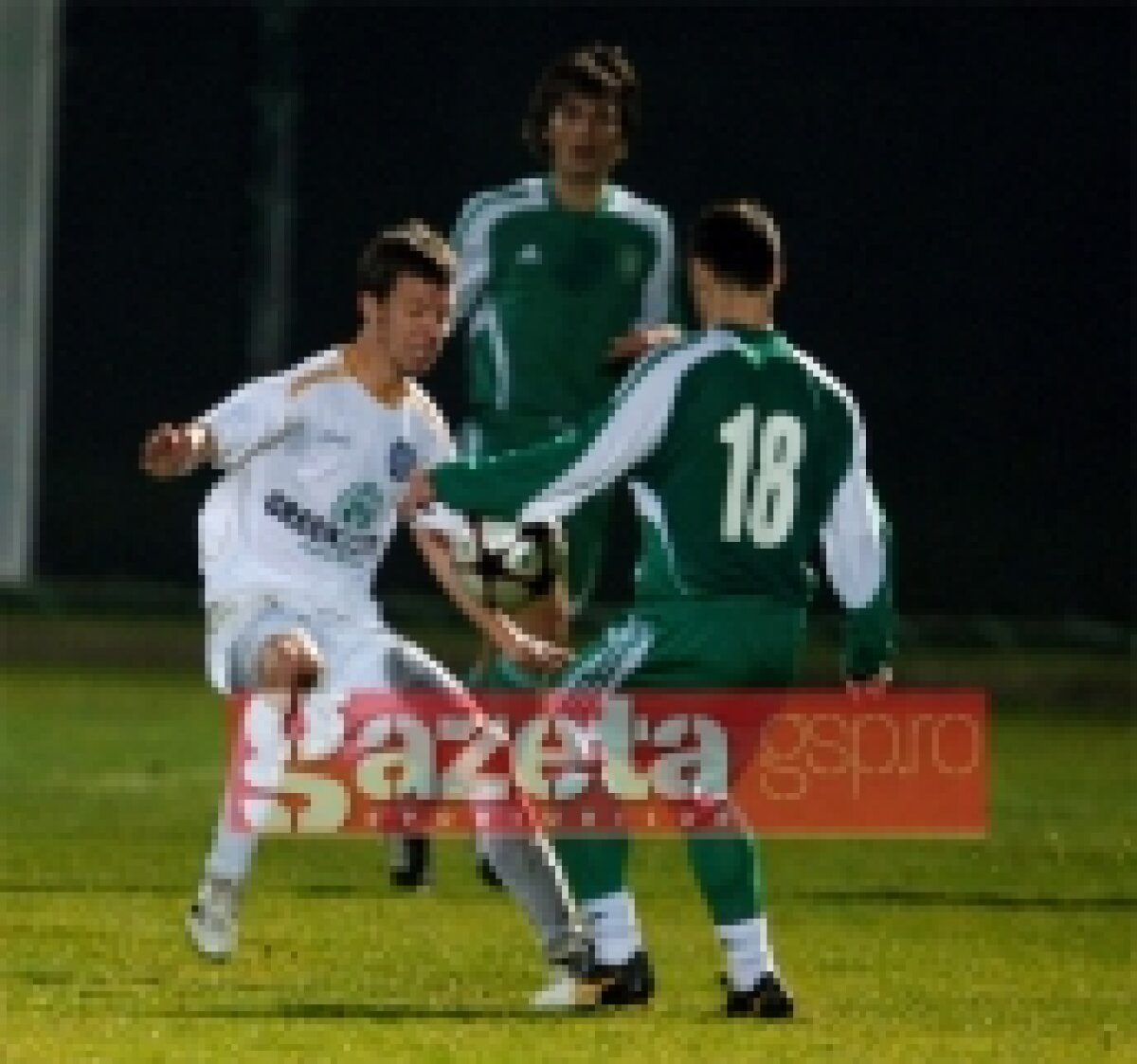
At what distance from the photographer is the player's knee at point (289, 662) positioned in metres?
10.0

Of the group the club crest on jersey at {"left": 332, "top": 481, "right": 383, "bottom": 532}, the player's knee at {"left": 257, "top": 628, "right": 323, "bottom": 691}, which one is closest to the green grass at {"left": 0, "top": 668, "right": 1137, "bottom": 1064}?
the player's knee at {"left": 257, "top": 628, "right": 323, "bottom": 691}

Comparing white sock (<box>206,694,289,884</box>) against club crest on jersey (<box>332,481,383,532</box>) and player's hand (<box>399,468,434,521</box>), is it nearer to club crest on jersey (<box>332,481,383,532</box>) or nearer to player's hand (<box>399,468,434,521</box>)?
club crest on jersey (<box>332,481,383,532</box>)

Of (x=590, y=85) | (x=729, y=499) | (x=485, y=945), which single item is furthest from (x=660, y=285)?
(x=729, y=499)

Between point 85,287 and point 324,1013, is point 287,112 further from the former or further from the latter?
point 324,1013

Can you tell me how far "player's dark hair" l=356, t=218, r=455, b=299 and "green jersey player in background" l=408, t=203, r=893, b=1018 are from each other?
685 mm

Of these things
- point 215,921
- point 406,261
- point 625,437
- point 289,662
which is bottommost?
point 215,921

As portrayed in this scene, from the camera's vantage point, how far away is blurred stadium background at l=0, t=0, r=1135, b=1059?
18.8m

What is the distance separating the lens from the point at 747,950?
9.48 metres

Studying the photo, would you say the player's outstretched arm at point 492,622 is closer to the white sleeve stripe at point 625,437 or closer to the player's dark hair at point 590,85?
the white sleeve stripe at point 625,437

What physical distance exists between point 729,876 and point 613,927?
317 millimetres

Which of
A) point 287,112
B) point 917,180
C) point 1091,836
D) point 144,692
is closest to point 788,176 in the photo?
point 917,180

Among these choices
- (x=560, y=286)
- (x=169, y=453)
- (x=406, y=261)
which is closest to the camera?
(x=169, y=453)

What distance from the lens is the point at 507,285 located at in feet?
41.9

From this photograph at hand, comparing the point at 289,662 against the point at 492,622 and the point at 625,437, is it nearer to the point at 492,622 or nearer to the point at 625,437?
the point at 492,622
